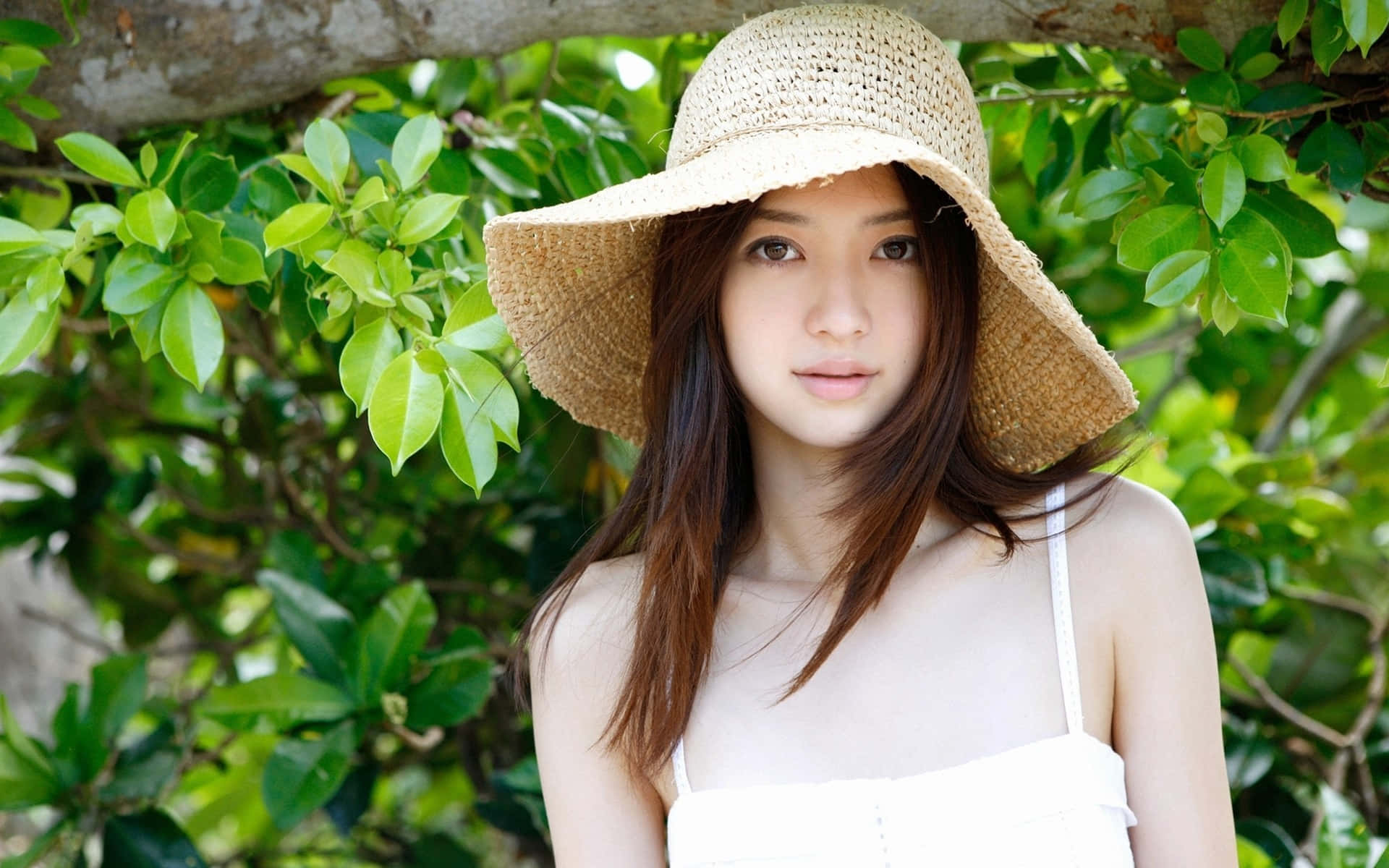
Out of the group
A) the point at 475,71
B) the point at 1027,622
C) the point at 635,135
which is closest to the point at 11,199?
the point at 475,71

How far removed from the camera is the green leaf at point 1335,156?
1.42m

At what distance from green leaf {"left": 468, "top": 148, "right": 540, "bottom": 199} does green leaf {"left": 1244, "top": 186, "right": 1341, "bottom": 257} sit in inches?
34.6

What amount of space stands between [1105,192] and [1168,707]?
570mm

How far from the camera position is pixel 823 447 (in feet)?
5.27

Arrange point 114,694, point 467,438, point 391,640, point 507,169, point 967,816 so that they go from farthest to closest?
point 114,694
point 391,640
point 507,169
point 967,816
point 467,438

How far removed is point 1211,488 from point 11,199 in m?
1.79

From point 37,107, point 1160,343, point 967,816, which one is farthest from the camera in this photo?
point 1160,343

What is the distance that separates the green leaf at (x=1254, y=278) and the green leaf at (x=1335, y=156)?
0.62 ft

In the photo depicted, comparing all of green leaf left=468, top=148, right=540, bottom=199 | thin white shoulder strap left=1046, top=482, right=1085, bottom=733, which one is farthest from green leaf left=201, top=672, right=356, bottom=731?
thin white shoulder strap left=1046, top=482, right=1085, bottom=733

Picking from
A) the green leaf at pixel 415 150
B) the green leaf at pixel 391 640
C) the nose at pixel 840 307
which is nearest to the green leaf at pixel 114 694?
the green leaf at pixel 391 640

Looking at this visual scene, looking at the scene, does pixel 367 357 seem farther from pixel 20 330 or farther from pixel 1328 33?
pixel 1328 33

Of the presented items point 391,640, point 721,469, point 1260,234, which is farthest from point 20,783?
point 1260,234

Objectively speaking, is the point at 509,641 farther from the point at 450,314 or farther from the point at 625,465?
the point at 450,314

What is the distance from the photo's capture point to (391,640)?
1.83m
